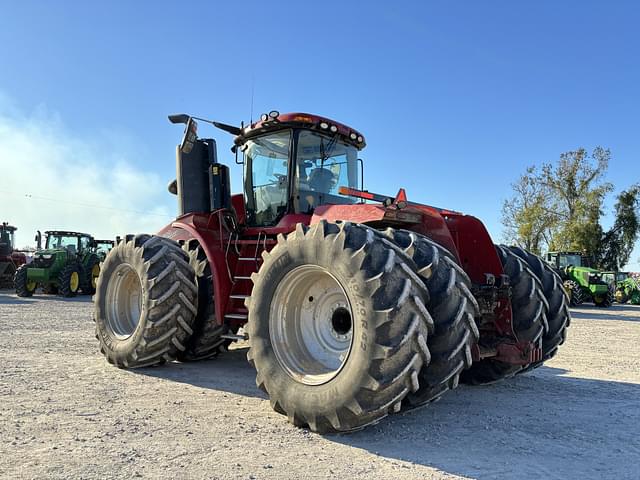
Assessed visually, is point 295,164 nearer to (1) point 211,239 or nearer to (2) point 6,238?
(1) point 211,239

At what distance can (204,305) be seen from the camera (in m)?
6.50

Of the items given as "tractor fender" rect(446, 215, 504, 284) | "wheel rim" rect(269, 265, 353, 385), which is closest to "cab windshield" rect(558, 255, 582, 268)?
"tractor fender" rect(446, 215, 504, 284)

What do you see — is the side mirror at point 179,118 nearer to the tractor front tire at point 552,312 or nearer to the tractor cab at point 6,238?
the tractor front tire at point 552,312

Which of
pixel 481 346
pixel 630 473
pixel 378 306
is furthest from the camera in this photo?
pixel 481 346

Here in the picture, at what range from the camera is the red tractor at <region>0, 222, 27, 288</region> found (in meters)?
24.9

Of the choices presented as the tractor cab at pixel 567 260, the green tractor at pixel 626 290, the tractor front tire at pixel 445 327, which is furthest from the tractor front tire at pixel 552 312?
the green tractor at pixel 626 290

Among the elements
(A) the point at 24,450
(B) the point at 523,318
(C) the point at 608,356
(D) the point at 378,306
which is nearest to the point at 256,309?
(D) the point at 378,306

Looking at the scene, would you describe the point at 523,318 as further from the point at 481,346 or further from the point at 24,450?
the point at 24,450

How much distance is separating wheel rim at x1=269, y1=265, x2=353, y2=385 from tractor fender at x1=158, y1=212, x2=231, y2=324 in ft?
4.69

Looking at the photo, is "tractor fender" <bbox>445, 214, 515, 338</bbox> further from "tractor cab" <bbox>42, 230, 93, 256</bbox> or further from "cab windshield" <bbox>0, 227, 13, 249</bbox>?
"cab windshield" <bbox>0, 227, 13, 249</bbox>

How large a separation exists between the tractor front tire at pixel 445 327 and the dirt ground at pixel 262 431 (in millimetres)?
390

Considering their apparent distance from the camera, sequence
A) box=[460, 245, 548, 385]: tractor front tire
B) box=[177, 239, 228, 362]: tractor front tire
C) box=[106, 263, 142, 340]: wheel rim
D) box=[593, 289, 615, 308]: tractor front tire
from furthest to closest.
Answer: box=[593, 289, 615, 308]: tractor front tire → box=[106, 263, 142, 340]: wheel rim → box=[177, 239, 228, 362]: tractor front tire → box=[460, 245, 548, 385]: tractor front tire

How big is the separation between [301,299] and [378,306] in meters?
1.11

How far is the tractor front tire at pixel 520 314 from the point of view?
5.35m
